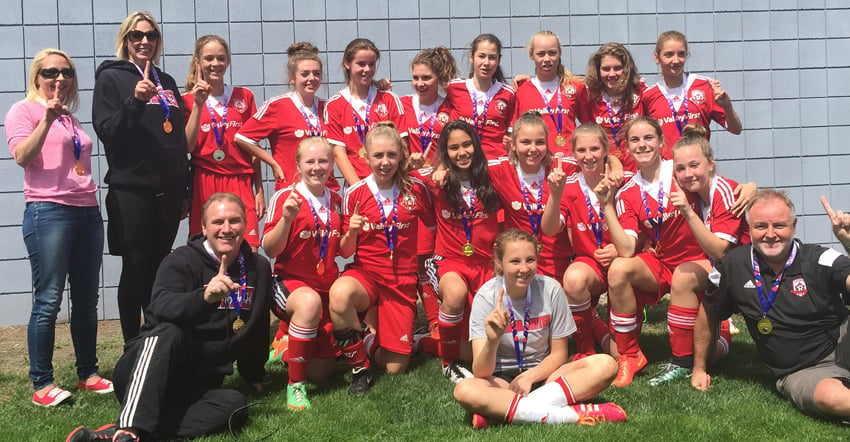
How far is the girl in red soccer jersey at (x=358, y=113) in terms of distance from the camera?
229 inches

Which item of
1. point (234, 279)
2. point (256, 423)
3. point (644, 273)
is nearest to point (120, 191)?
point (234, 279)

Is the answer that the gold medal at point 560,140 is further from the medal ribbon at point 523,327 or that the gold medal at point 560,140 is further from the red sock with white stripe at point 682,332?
the medal ribbon at point 523,327

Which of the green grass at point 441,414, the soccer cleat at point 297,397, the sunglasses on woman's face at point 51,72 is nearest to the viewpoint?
the green grass at point 441,414

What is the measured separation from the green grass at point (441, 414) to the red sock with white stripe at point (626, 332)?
174 mm

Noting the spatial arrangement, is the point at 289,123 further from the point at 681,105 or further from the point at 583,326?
the point at 681,105

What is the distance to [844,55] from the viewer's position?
7508 millimetres

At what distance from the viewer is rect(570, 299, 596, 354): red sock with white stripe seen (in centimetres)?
502

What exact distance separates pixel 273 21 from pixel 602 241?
3.63 m

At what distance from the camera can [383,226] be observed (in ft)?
17.1

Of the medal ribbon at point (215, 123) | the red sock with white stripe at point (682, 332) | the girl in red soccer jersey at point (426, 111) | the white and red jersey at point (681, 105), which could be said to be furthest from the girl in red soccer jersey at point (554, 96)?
the medal ribbon at point (215, 123)

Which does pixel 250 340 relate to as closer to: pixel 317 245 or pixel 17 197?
pixel 317 245

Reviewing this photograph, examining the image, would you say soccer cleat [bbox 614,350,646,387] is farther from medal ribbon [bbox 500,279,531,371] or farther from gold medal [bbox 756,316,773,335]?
gold medal [bbox 756,316,773,335]

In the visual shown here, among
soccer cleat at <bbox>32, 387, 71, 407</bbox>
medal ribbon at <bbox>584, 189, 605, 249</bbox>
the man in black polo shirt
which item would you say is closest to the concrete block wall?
medal ribbon at <bbox>584, 189, 605, 249</bbox>

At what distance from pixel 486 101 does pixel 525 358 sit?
2.21 meters
